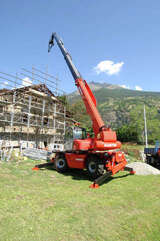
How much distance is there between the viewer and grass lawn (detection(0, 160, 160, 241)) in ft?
14.3

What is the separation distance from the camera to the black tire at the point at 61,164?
36.9 ft

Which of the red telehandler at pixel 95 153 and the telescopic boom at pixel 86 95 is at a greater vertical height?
the telescopic boom at pixel 86 95

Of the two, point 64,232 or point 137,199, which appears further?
point 137,199

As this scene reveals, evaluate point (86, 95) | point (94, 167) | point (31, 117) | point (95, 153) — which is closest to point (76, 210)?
point (94, 167)

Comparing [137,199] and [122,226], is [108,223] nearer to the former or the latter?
[122,226]

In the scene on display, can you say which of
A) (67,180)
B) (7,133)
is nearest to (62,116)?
(7,133)

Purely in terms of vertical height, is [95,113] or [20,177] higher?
[95,113]

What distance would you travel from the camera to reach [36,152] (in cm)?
1511

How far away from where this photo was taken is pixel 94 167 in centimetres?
980

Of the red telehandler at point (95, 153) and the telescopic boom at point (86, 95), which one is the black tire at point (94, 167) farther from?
the telescopic boom at point (86, 95)

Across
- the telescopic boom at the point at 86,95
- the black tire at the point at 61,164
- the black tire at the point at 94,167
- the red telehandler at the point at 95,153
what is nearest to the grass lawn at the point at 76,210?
the black tire at the point at 94,167

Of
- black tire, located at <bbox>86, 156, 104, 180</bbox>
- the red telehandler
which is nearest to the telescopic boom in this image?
the red telehandler

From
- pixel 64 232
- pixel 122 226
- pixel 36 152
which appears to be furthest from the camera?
pixel 36 152

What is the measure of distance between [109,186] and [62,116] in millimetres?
15982
